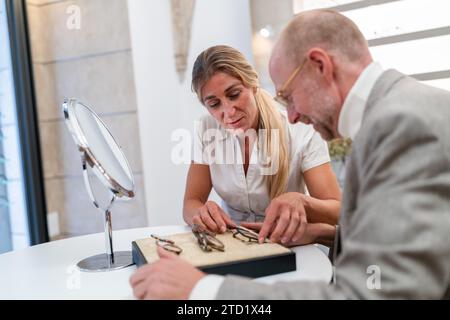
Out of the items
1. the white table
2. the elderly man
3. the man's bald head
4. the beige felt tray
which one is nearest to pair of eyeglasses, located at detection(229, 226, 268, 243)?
the beige felt tray

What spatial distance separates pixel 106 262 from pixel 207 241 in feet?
1.12

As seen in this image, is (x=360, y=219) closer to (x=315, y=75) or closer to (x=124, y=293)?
Result: (x=315, y=75)

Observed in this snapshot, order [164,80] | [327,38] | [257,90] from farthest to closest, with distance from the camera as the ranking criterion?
1. [164,80]
2. [257,90]
3. [327,38]

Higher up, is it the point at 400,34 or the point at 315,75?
the point at 400,34

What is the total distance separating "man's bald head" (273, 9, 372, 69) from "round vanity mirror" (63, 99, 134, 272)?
553 mm

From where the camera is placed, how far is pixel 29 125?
3.22 m

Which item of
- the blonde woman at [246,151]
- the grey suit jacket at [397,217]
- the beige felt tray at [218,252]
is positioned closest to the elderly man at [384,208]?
the grey suit jacket at [397,217]

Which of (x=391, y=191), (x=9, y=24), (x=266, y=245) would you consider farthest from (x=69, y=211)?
(x=391, y=191)

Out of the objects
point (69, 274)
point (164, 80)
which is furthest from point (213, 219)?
point (164, 80)

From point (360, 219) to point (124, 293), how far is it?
560 millimetres

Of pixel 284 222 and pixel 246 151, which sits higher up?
pixel 246 151

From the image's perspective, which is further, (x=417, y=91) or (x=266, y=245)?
(x=266, y=245)

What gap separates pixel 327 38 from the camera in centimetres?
95

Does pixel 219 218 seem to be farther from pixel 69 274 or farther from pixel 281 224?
pixel 69 274
